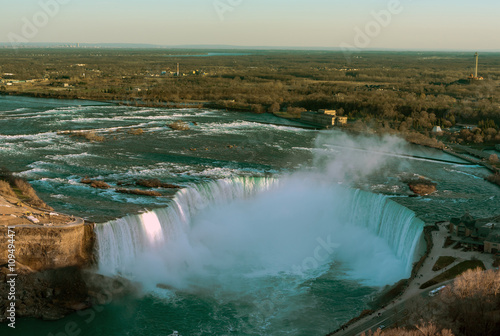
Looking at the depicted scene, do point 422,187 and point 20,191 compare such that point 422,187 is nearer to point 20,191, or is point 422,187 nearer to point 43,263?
point 43,263

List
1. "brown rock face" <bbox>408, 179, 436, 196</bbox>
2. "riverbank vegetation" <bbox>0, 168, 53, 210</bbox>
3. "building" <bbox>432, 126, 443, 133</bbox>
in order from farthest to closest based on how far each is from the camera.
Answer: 1. "building" <bbox>432, 126, 443, 133</bbox>
2. "brown rock face" <bbox>408, 179, 436, 196</bbox>
3. "riverbank vegetation" <bbox>0, 168, 53, 210</bbox>

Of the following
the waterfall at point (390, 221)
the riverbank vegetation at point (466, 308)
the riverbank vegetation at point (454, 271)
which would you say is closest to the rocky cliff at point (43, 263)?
the riverbank vegetation at point (466, 308)

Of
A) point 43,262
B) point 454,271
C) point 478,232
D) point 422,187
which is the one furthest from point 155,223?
point 422,187

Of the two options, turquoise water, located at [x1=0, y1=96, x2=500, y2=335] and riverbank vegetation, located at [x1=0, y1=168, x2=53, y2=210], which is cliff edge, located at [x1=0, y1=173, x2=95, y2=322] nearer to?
turquoise water, located at [x1=0, y1=96, x2=500, y2=335]

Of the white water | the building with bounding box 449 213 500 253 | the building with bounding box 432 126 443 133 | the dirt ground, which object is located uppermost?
the building with bounding box 432 126 443 133

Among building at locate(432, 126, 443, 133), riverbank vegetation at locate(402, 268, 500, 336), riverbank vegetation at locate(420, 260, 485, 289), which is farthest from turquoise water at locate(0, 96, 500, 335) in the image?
building at locate(432, 126, 443, 133)

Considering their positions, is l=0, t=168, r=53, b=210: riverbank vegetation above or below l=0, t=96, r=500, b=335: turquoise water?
above

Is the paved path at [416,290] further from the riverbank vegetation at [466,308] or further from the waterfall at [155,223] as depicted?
the waterfall at [155,223]
